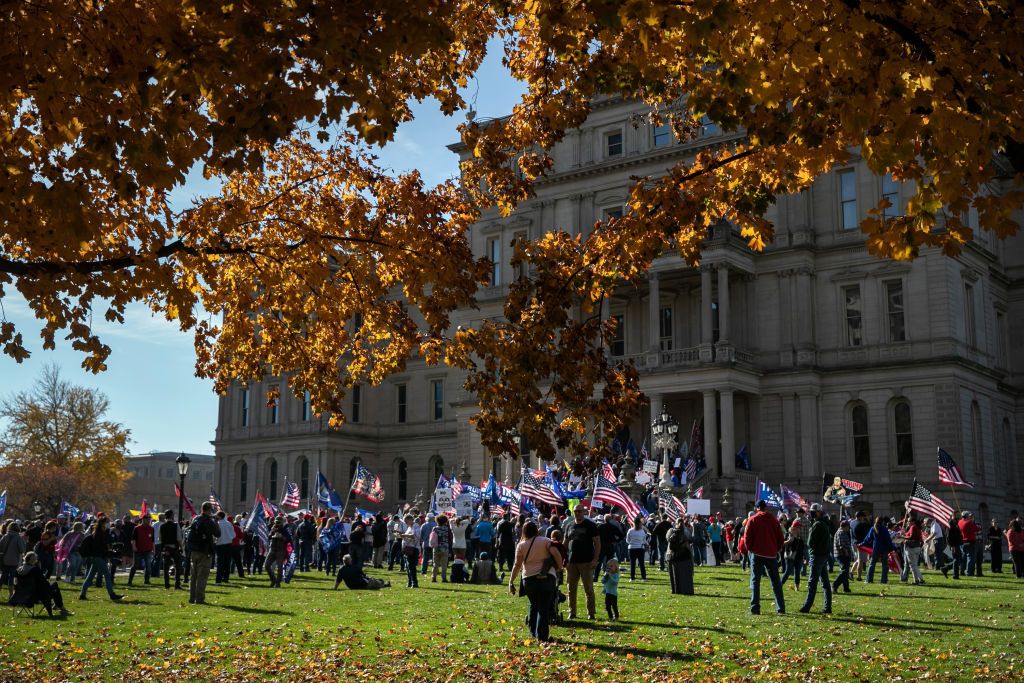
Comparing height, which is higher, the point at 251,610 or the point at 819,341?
the point at 819,341

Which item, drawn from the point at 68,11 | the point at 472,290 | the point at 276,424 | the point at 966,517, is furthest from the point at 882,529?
the point at 276,424

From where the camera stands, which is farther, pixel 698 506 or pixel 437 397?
pixel 437 397

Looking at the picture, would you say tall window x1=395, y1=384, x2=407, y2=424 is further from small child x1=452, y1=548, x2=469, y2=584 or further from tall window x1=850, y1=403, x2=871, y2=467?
small child x1=452, y1=548, x2=469, y2=584

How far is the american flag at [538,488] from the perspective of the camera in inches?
1252

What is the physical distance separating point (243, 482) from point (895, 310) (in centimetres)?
4966

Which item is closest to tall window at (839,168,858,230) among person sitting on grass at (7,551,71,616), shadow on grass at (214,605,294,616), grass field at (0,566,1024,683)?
grass field at (0,566,1024,683)

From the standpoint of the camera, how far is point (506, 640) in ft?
49.0

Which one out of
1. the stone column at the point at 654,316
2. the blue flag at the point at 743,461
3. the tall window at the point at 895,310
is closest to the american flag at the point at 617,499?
the blue flag at the point at 743,461

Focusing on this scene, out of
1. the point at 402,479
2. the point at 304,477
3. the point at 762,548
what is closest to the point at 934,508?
the point at 762,548

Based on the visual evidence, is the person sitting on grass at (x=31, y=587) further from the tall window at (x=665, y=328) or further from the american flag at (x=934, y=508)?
the tall window at (x=665, y=328)

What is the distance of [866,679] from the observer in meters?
11.4

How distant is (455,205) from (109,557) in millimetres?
12959

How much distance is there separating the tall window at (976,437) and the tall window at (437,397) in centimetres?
3629

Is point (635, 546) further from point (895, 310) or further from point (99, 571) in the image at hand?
point (895, 310)
